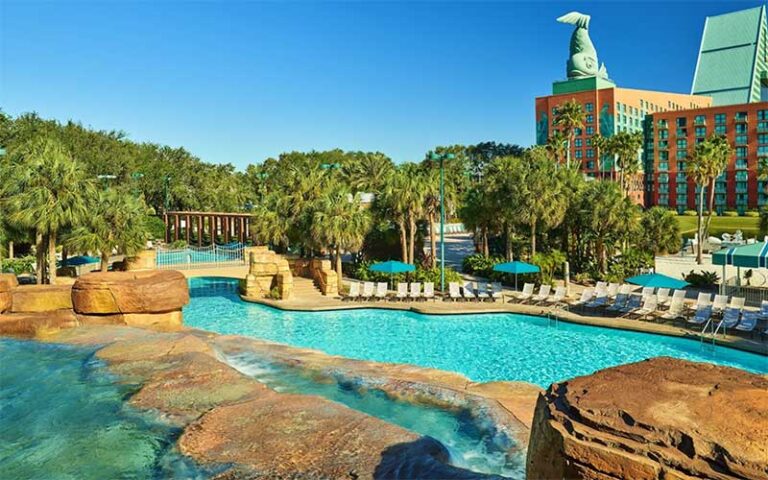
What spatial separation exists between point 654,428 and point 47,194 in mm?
23337

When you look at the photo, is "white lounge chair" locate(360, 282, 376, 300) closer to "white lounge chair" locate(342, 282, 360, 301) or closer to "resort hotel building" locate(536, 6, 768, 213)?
"white lounge chair" locate(342, 282, 360, 301)

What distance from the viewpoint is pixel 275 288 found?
83.3ft

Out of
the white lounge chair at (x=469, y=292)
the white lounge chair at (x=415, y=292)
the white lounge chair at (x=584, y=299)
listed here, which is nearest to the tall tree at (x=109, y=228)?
the white lounge chair at (x=415, y=292)

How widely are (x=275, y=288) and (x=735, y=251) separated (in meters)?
18.7

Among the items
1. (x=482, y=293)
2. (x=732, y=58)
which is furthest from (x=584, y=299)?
(x=732, y=58)

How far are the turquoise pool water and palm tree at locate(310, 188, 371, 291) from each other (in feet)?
51.1

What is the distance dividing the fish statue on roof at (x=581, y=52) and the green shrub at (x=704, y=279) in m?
84.6

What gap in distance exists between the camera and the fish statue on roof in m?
102

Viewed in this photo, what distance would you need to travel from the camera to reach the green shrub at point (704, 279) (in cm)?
2597

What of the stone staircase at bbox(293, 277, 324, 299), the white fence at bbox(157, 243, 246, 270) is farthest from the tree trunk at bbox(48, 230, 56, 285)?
the white fence at bbox(157, 243, 246, 270)

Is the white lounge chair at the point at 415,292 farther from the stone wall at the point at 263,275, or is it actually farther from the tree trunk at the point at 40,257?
the tree trunk at the point at 40,257

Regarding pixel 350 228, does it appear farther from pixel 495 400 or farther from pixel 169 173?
pixel 169 173

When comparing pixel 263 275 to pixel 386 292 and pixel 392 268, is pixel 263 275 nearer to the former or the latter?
pixel 386 292

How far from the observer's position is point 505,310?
22.0m
